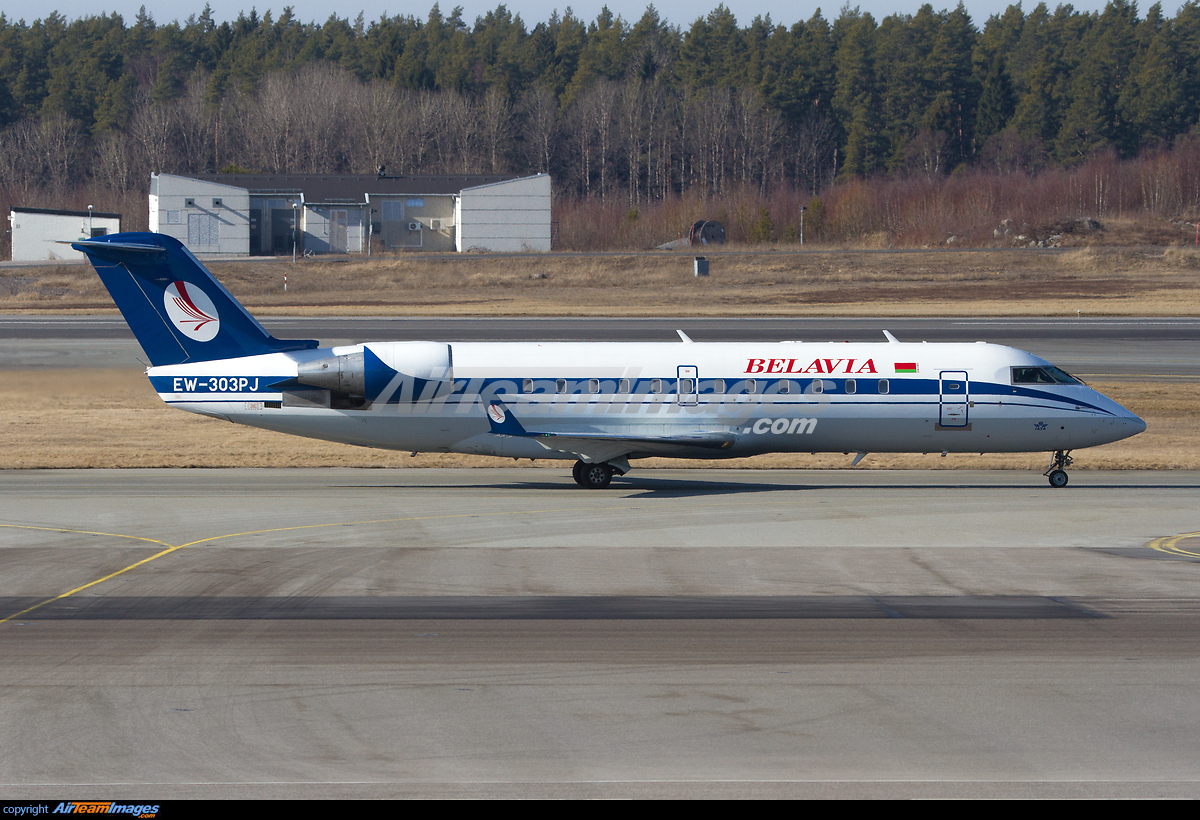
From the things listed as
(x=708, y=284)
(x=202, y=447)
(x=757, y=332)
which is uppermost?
(x=708, y=284)

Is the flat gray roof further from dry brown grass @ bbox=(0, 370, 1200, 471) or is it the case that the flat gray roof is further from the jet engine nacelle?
the jet engine nacelle

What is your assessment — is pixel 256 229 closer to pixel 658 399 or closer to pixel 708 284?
pixel 708 284

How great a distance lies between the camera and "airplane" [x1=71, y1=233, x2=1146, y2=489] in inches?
1062

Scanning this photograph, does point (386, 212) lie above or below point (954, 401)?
above

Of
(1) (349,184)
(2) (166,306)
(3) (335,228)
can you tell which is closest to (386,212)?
(1) (349,184)

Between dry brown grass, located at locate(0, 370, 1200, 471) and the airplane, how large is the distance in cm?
479

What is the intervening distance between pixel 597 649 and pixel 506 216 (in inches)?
3759

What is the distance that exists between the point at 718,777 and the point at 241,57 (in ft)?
667

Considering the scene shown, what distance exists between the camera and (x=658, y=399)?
1071 inches

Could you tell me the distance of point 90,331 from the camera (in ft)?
177

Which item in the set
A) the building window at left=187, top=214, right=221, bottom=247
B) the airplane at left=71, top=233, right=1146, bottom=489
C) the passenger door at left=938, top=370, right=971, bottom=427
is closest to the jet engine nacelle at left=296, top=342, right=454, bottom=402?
the airplane at left=71, top=233, right=1146, bottom=489

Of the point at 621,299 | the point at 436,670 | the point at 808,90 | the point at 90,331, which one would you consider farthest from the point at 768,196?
the point at 436,670

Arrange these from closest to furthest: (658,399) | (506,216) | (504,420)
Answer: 1. (504,420)
2. (658,399)
3. (506,216)

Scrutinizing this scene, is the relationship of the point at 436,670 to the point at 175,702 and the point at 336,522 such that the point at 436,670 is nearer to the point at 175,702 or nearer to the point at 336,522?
the point at 175,702
